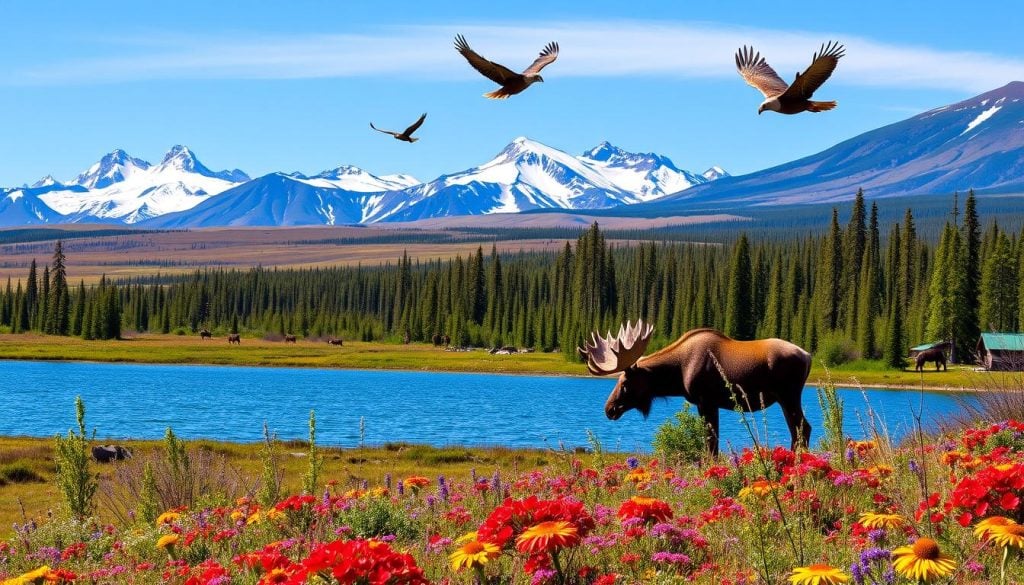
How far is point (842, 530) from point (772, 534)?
62 centimetres

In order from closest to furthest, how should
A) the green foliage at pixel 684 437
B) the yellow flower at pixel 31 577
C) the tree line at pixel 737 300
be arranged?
the yellow flower at pixel 31 577, the green foliage at pixel 684 437, the tree line at pixel 737 300

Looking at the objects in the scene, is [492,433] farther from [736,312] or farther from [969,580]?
[736,312]

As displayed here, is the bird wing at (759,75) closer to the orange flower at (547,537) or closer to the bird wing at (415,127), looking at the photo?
the bird wing at (415,127)

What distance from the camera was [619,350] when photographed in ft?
60.6

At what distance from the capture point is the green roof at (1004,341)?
9243 centimetres

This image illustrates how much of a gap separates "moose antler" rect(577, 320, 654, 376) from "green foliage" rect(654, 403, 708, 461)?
5.62 ft

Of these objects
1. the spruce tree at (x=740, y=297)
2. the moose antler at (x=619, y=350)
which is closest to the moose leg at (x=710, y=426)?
the moose antler at (x=619, y=350)

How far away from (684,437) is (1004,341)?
285 feet

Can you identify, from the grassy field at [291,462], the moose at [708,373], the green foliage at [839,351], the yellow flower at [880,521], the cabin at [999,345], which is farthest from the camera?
the green foliage at [839,351]

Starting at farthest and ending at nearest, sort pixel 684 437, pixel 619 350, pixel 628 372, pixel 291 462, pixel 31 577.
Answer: pixel 291 462 → pixel 619 350 → pixel 628 372 → pixel 684 437 → pixel 31 577

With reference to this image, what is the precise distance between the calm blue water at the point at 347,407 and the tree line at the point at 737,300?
2094 cm

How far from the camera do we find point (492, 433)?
49.0 meters

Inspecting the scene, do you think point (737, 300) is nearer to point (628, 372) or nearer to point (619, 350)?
point (619, 350)

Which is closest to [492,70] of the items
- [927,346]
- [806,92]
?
[806,92]
